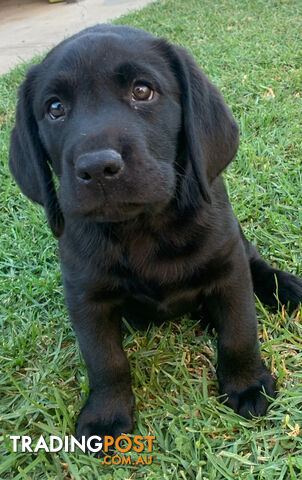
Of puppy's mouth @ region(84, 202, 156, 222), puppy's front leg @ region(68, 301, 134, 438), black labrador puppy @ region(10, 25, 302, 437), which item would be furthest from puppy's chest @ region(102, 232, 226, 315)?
puppy's mouth @ region(84, 202, 156, 222)

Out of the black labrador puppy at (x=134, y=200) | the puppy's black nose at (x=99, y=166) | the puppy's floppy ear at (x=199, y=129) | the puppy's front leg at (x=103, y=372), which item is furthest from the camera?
the puppy's front leg at (x=103, y=372)

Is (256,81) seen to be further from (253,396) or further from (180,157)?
(253,396)

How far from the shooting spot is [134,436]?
181cm

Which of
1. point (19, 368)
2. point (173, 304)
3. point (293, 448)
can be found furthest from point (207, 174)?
point (19, 368)

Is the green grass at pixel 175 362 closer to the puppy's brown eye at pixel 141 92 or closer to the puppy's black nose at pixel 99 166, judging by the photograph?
the puppy's black nose at pixel 99 166

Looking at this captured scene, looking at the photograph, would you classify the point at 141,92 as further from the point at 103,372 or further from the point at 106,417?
the point at 106,417

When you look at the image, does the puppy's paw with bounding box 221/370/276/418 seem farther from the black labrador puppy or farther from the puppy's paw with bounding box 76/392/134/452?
the puppy's paw with bounding box 76/392/134/452

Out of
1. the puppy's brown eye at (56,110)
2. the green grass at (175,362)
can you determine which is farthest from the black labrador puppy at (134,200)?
the green grass at (175,362)

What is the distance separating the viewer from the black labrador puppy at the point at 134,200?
1521mm

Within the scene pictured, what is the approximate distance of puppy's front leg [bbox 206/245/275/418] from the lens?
1.83m

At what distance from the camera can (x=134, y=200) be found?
1.45 m

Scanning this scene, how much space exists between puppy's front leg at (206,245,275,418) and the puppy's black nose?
2.11 ft

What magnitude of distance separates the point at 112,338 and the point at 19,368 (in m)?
0.58

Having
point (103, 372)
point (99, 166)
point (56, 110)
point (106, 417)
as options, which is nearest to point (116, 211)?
point (99, 166)
